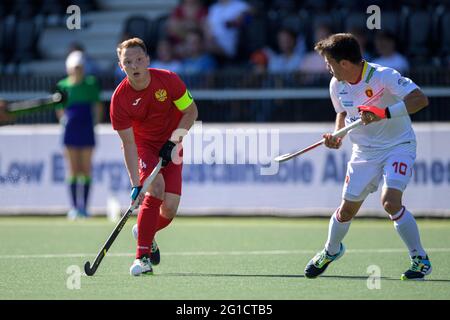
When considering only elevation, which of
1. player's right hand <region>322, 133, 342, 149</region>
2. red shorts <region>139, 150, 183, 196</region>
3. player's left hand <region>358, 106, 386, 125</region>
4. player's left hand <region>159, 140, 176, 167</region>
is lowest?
red shorts <region>139, 150, 183, 196</region>

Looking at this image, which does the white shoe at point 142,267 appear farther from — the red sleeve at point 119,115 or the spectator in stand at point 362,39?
the spectator in stand at point 362,39

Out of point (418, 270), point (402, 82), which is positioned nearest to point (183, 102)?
point (402, 82)

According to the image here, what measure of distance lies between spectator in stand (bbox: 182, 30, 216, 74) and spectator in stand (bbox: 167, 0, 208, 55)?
0.26 meters

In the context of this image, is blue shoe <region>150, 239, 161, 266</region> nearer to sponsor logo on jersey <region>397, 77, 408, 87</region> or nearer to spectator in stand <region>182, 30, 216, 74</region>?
sponsor logo on jersey <region>397, 77, 408, 87</region>

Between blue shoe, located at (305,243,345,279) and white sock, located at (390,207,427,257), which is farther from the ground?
white sock, located at (390,207,427,257)

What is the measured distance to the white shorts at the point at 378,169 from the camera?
858 centimetres

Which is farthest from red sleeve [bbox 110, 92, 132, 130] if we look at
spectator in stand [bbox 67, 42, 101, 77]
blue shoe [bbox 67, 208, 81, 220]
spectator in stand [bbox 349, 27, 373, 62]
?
spectator in stand [bbox 67, 42, 101, 77]

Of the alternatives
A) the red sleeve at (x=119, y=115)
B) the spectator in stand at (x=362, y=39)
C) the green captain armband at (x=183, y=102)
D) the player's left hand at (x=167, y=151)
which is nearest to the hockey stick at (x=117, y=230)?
the player's left hand at (x=167, y=151)

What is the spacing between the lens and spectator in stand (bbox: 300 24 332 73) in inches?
618

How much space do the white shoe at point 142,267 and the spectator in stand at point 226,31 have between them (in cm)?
865

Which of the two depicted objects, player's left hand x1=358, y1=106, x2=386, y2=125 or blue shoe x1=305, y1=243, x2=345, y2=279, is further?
blue shoe x1=305, y1=243, x2=345, y2=279
